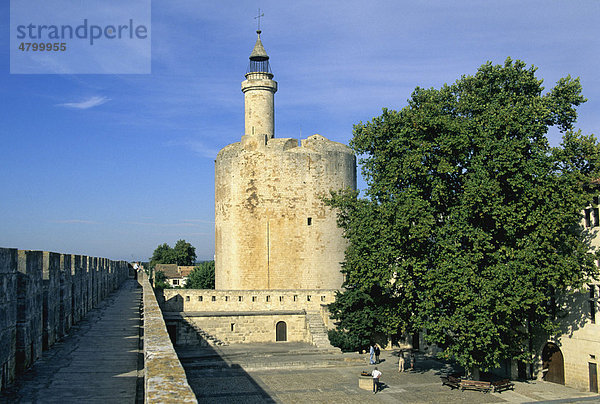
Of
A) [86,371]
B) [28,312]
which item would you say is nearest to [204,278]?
[28,312]

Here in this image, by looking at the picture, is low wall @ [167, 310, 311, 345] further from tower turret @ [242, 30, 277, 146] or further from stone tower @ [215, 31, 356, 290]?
tower turret @ [242, 30, 277, 146]

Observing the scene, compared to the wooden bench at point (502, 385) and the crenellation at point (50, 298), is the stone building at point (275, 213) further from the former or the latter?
the crenellation at point (50, 298)

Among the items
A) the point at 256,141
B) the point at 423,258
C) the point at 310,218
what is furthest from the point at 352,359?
the point at 256,141

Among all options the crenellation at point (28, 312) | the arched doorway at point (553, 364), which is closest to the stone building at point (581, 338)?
the arched doorway at point (553, 364)

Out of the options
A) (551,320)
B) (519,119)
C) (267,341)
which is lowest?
(267,341)

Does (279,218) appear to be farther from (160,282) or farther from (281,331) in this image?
A: (160,282)

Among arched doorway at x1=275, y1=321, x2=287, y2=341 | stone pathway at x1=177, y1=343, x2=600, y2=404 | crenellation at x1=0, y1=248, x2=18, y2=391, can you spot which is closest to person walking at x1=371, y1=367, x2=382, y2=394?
stone pathway at x1=177, y1=343, x2=600, y2=404

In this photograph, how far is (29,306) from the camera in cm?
867

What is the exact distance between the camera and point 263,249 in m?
36.6

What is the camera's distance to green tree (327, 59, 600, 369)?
62.2 feet

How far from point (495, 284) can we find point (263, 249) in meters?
20.1

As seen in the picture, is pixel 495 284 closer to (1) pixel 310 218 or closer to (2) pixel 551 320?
(2) pixel 551 320

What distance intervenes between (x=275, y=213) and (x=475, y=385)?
63.1 ft

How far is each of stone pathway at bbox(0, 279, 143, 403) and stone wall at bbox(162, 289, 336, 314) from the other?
19868mm
